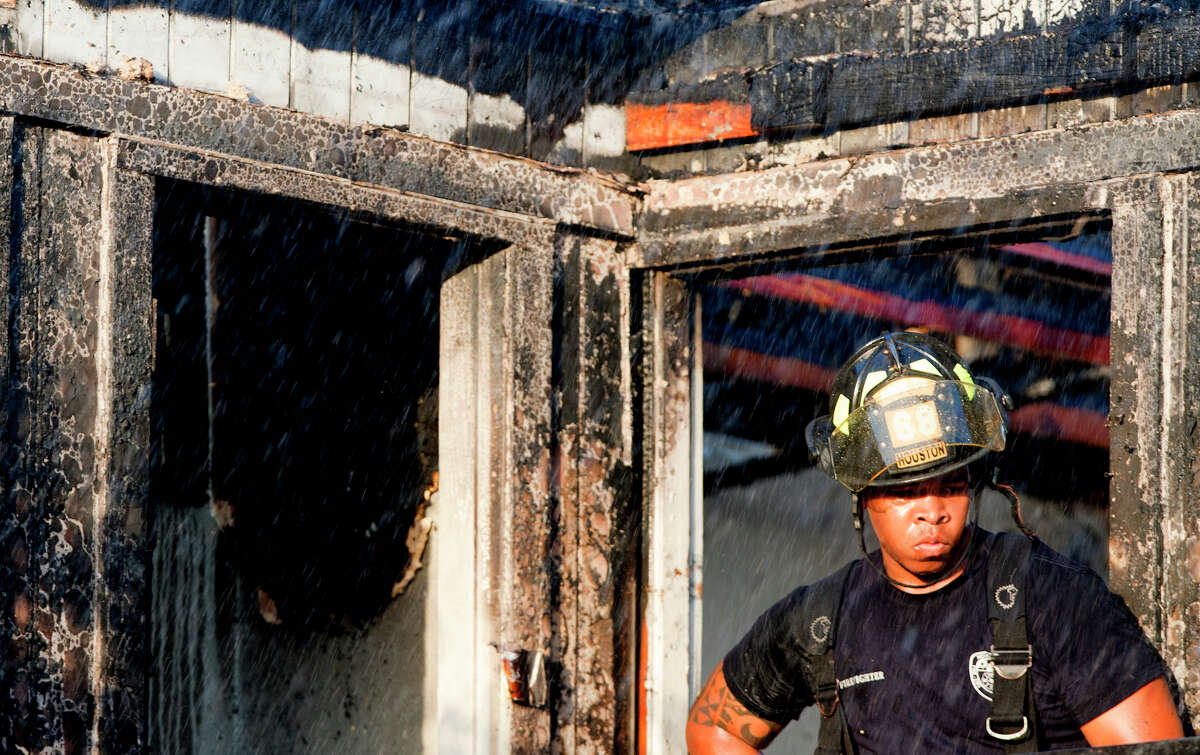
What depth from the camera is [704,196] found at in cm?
505

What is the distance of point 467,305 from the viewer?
499 cm

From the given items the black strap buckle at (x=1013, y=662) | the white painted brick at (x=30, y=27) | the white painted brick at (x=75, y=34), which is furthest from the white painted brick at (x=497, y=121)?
the black strap buckle at (x=1013, y=662)

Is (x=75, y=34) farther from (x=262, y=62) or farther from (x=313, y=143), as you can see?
(x=313, y=143)

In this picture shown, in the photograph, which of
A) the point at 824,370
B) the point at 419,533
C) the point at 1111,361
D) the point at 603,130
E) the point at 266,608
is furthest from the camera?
the point at 824,370

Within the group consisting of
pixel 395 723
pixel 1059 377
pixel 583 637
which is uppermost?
pixel 1059 377

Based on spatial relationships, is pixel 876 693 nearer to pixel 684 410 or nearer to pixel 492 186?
pixel 684 410

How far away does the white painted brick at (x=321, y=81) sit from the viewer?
175 inches

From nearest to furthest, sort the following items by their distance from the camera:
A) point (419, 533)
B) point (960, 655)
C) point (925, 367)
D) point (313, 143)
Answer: point (960, 655) < point (925, 367) < point (313, 143) < point (419, 533)

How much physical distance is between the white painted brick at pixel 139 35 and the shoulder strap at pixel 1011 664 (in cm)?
261

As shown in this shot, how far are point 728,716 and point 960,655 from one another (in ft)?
2.83

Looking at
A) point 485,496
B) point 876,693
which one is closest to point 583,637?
point 485,496

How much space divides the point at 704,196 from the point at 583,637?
1547mm

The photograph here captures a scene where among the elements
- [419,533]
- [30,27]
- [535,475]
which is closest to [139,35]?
[30,27]

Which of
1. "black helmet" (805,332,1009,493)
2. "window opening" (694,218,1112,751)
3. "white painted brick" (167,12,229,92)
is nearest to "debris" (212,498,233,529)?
"white painted brick" (167,12,229,92)
